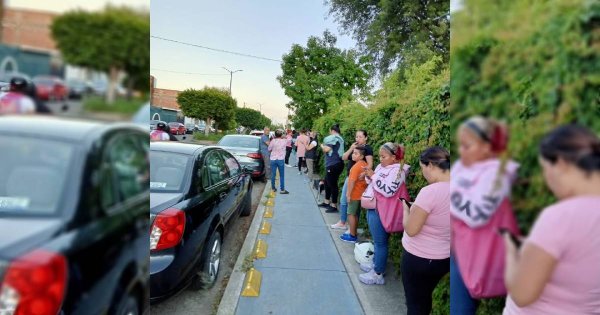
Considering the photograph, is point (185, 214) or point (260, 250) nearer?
point (185, 214)

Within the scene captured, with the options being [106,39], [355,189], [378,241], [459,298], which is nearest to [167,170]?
[106,39]

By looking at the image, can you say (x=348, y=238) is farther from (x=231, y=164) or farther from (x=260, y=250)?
(x=231, y=164)

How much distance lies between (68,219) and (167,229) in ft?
2.47

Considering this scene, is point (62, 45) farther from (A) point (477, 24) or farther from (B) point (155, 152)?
(A) point (477, 24)

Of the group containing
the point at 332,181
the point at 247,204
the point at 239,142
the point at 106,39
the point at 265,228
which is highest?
the point at 106,39

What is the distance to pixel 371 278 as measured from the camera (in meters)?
1.89

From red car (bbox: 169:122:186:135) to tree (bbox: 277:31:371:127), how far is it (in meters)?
0.35

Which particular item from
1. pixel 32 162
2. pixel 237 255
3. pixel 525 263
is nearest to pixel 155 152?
pixel 32 162

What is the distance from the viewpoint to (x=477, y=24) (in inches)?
22.5

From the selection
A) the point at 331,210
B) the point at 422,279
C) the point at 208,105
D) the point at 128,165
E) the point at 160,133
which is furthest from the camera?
the point at 331,210

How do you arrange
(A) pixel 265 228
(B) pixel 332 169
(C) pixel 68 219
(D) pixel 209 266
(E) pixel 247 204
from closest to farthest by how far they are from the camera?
(C) pixel 68 219 < (D) pixel 209 266 < (A) pixel 265 228 < (B) pixel 332 169 < (E) pixel 247 204

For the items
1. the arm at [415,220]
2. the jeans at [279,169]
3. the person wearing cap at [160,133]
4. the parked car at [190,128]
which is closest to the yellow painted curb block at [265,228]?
the jeans at [279,169]

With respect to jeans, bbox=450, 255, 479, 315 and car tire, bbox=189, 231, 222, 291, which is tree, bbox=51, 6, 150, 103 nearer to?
jeans, bbox=450, 255, 479, 315

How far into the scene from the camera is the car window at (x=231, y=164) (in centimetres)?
215
